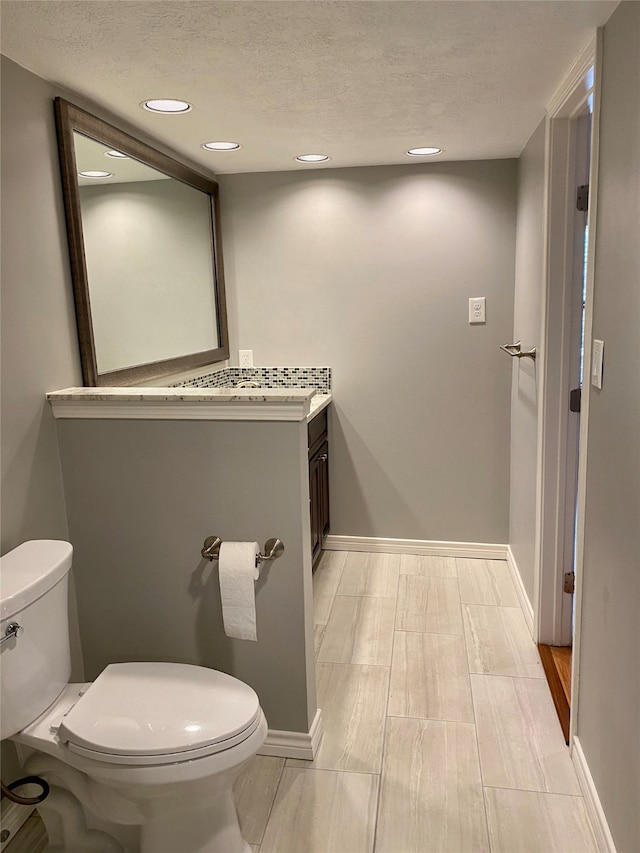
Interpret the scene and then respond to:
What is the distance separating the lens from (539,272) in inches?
99.8

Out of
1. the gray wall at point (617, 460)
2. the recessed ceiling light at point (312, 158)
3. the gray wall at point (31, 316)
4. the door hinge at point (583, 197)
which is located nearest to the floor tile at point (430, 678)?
the gray wall at point (617, 460)

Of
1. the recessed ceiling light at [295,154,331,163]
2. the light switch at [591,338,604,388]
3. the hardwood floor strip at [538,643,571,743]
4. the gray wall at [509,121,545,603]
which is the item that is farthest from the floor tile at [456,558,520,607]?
the recessed ceiling light at [295,154,331,163]

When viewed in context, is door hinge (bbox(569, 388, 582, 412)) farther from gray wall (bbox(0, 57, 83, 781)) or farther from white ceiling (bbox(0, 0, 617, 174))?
gray wall (bbox(0, 57, 83, 781))

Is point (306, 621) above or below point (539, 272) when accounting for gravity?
below

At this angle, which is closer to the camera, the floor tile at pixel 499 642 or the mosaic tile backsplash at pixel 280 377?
the floor tile at pixel 499 642

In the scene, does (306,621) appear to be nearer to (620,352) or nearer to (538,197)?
(620,352)

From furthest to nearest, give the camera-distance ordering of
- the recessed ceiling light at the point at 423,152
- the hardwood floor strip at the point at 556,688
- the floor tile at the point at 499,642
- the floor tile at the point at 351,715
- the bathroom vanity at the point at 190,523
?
the recessed ceiling light at the point at 423,152, the floor tile at the point at 499,642, the hardwood floor strip at the point at 556,688, the floor tile at the point at 351,715, the bathroom vanity at the point at 190,523

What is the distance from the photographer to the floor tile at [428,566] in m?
Answer: 3.33

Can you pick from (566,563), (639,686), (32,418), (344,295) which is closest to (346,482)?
(344,295)

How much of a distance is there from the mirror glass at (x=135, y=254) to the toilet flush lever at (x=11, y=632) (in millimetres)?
905

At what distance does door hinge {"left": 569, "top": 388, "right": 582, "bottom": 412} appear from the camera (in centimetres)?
238

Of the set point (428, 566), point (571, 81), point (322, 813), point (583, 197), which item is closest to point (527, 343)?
point (583, 197)

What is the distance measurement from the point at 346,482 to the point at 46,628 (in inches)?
84.2

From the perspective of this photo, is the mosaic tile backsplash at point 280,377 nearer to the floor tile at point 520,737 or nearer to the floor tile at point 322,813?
the floor tile at point 520,737
